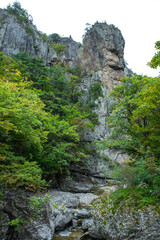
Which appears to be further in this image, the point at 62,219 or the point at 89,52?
the point at 89,52

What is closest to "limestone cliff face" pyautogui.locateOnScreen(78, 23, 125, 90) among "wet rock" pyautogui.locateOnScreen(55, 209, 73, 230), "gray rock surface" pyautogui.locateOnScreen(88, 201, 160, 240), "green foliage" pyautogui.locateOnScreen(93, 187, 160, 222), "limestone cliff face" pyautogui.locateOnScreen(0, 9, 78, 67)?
"limestone cliff face" pyautogui.locateOnScreen(0, 9, 78, 67)

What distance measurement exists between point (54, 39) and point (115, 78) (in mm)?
17054

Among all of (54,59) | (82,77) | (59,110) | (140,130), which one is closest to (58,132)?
(59,110)

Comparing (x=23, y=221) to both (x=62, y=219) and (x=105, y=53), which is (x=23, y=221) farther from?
(x=105, y=53)

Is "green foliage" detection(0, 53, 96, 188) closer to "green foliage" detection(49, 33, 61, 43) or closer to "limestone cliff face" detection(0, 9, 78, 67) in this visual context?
"limestone cliff face" detection(0, 9, 78, 67)

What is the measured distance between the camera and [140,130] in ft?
30.0

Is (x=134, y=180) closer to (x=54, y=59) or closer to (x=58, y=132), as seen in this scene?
(x=58, y=132)

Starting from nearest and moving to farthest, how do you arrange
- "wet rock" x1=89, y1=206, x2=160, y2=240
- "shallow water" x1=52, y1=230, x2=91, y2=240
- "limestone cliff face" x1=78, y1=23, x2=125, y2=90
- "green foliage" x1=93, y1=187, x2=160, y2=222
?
1. "wet rock" x1=89, y1=206, x2=160, y2=240
2. "green foliage" x1=93, y1=187, x2=160, y2=222
3. "shallow water" x1=52, y1=230, x2=91, y2=240
4. "limestone cliff face" x1=78, y1=23, x2=125, y2=90

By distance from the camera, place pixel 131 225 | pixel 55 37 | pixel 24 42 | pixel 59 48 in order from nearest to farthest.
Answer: pixel 131 225
pixel 24 42
pixel 59 48
pixel 55 37

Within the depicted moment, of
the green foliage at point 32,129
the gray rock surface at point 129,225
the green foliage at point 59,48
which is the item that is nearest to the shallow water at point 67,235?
the gray rock surface at point 129,225

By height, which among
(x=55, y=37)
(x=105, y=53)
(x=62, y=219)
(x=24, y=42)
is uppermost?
(x=55, y=37)

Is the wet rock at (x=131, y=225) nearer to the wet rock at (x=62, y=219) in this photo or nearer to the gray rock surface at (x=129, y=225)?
the gray rock surface at (x=129, y=225)

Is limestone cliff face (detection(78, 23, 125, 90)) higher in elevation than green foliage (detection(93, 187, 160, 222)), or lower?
higher

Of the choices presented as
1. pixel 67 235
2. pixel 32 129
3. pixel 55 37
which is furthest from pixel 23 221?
pixel 55 37
